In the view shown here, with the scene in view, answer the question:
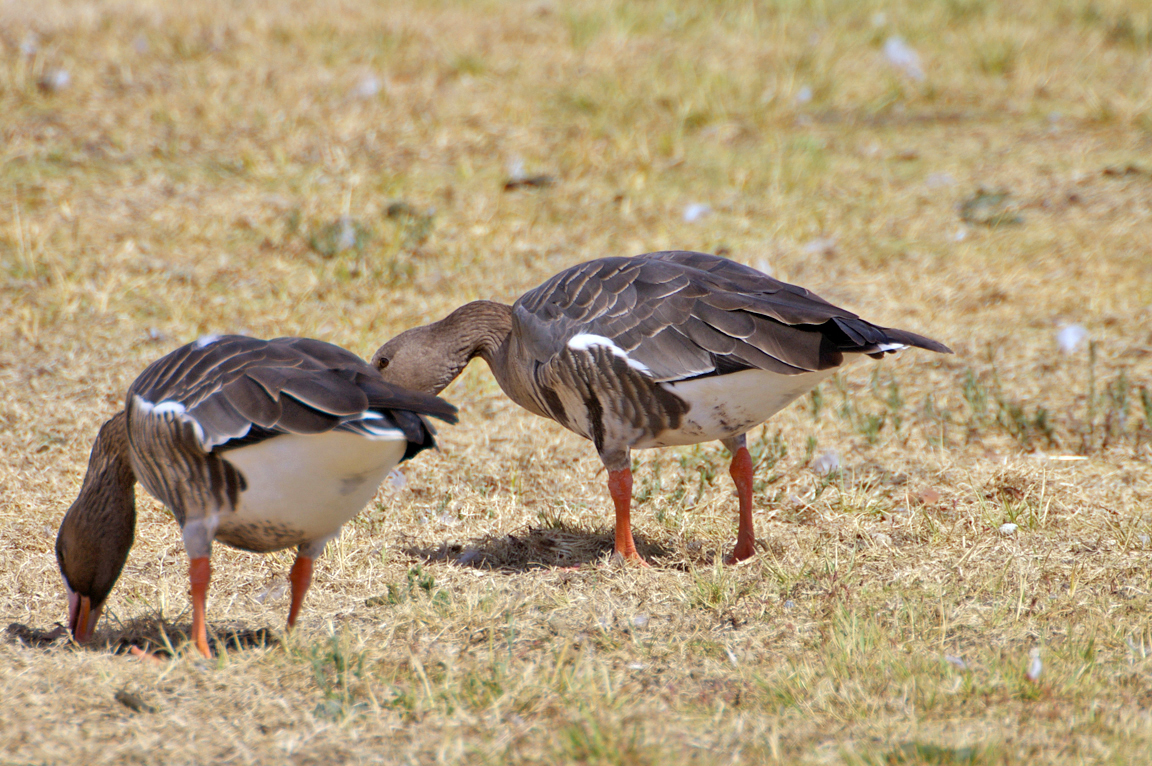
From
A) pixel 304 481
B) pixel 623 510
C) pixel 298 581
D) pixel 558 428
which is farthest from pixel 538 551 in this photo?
pixel 304 481

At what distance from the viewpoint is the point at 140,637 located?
3.89 meters

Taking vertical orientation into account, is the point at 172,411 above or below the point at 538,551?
above

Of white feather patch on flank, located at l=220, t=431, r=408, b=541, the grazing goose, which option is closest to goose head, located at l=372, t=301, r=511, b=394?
the grazing goose

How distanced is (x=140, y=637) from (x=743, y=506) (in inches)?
89.9

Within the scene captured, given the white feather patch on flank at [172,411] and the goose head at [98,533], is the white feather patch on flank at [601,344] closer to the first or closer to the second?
the white feather patch on flank at [172,411]

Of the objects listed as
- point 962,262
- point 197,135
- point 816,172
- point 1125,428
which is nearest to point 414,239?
point 197,135

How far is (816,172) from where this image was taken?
27.5 feet

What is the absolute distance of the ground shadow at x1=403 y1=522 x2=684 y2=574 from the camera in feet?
14.9

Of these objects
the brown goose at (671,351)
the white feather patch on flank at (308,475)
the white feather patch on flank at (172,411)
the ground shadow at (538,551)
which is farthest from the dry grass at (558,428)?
the white feather patch on flank at (172,411)

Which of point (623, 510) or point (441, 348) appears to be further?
point (441, 348)

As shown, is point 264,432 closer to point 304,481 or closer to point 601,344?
point 304,481

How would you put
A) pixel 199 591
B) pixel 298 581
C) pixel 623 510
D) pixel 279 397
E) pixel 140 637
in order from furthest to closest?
pixel 623 510 → pixel 140 637 → pixel 298 581 → pixel 199 591 → pixel 279 397

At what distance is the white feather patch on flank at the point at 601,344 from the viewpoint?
4.21m

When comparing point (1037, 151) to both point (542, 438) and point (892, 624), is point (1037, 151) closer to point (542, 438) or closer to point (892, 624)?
point (542, 438)
